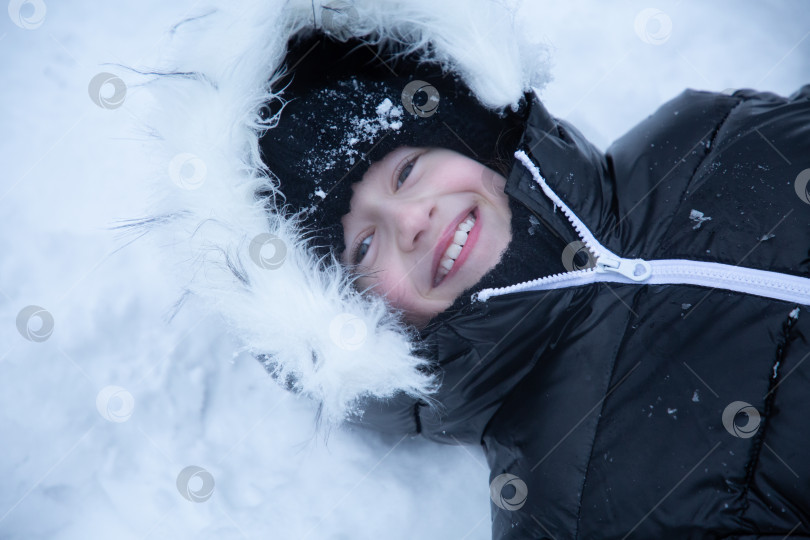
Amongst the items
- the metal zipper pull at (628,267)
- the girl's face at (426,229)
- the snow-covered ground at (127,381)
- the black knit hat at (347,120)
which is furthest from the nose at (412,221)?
the snow-covered ground at (127,381)

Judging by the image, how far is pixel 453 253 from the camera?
1122 mm

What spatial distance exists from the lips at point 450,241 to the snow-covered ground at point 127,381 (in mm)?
561

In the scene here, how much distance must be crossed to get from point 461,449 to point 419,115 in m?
0.88

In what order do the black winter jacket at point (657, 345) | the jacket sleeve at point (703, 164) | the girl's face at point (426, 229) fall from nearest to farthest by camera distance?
the black winter jacket at point (657, 345)
the jacket sleeve at point (703, 164)
the girl's face at point (426, 229)

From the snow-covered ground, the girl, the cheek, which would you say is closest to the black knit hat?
the girl

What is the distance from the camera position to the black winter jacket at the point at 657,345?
871mm

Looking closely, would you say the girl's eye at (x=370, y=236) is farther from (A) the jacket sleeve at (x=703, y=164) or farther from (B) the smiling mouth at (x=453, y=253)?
(A) the jacket sleeve at (x=703, y=164)

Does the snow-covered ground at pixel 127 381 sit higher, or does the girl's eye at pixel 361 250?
the girl's eye at pixel 361 250

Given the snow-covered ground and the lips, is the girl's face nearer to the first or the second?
the lips

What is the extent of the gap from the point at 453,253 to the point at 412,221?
137 millimetres

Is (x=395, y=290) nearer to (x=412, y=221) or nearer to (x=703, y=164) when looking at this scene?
(x=412, y=221)

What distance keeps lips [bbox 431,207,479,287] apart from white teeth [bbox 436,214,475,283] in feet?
0.03

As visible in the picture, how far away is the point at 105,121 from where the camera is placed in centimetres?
157

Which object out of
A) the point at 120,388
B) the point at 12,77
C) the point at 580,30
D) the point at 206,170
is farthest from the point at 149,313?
the point at 580,30
